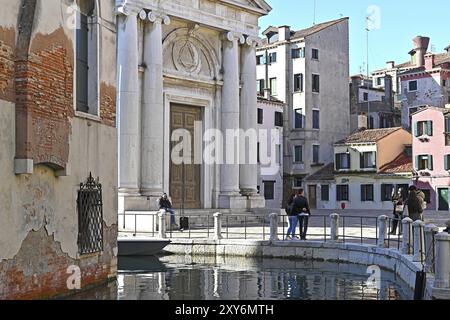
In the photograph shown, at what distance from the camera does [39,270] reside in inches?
425

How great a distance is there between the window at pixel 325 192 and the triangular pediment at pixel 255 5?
2099cm

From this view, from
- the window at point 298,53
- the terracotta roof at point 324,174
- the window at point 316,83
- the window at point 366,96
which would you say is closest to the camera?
the terracotta roof at point 324,174

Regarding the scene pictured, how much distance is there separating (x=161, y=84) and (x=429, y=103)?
2976 cm

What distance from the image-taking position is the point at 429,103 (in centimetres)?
5188

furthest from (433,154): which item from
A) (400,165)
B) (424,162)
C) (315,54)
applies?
(315,54)

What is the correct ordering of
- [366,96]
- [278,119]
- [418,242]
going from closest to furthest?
[418,242], [278,119], [366,96]

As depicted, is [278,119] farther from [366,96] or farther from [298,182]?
[366,96]

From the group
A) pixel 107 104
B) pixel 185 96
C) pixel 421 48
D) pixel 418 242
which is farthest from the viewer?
pixel 421 48

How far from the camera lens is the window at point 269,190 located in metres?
49.0

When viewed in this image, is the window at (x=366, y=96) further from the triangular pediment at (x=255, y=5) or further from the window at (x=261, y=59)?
the triangular pediment at (x=255, y=5)

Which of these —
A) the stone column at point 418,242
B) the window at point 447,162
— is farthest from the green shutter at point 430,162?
the stone column at point 418,242

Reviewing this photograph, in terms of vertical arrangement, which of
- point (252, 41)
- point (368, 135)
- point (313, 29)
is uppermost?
point (313, 29)

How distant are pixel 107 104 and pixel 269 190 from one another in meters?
36.2

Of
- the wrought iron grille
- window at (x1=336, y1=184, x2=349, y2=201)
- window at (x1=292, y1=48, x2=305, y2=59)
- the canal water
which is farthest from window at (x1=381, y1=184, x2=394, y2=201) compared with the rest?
the wrought iron grille
